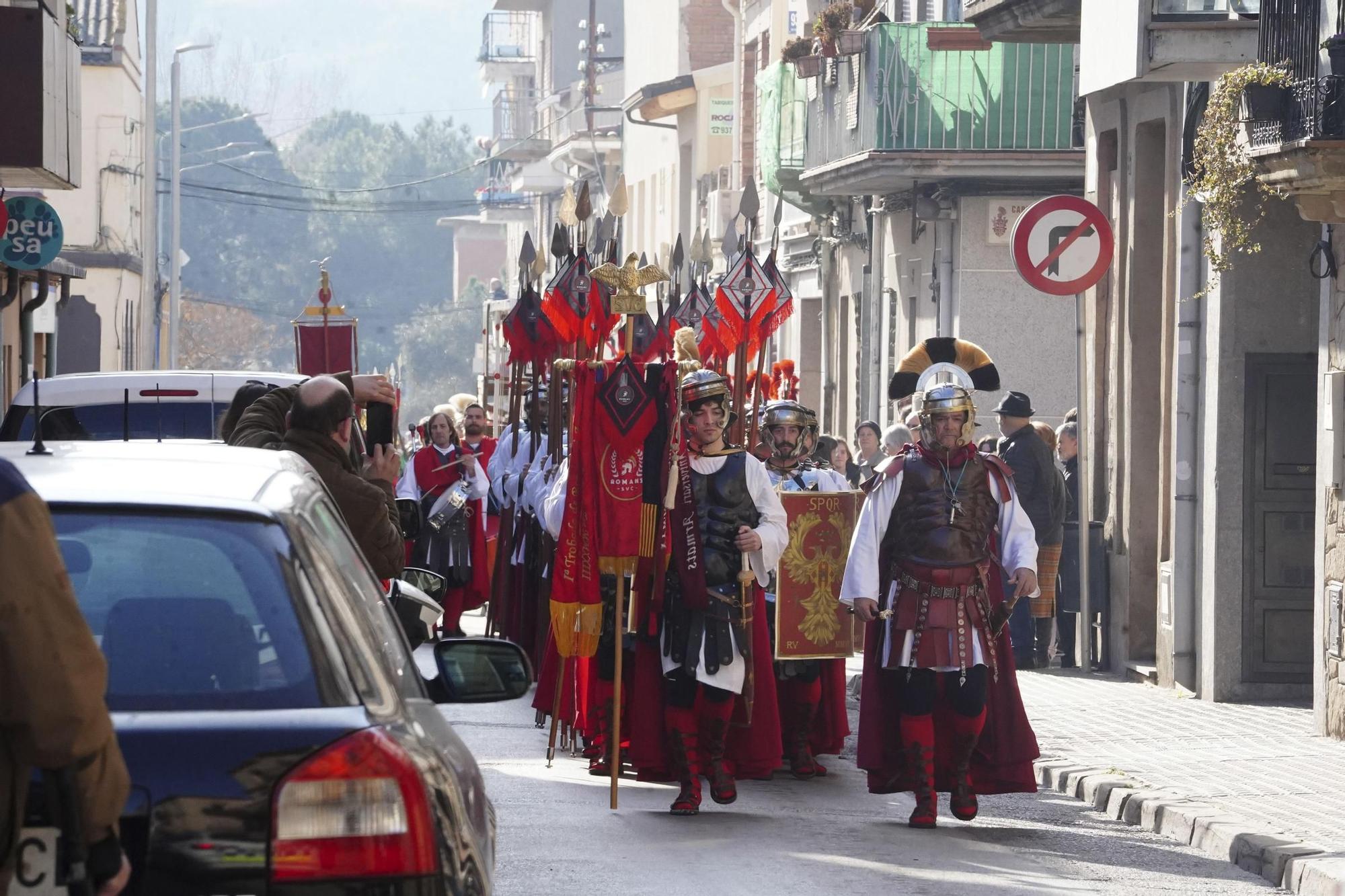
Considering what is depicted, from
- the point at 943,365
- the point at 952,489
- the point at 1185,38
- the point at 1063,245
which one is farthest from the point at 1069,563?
the point at 952,489

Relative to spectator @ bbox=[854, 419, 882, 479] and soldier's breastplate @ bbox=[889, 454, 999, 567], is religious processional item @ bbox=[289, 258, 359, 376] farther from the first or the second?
soldier's breastplate @ bbox=[889, 454, 999, 567]

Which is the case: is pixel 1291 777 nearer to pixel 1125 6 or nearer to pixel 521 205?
pixel 1125 6

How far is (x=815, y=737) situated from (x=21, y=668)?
8752 millimetres

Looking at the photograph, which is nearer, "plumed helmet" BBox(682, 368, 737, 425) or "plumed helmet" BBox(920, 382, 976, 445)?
"plumed helmet" BBox(920, 382, 976, 445)

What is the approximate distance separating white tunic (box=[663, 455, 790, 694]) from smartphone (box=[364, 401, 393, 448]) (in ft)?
4.99

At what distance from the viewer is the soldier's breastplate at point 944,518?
10086mm

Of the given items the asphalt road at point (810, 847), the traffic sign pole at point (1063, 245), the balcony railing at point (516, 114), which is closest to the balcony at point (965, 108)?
the traffic sign pole at point (1063, 245)

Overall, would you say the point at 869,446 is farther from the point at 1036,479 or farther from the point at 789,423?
the point at 789,423

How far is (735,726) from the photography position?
10.7 metres

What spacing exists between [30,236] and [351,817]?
1643 centimetres

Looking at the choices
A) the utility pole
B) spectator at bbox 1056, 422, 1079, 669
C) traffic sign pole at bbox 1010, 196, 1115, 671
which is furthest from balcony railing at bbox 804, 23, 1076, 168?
the utility pole

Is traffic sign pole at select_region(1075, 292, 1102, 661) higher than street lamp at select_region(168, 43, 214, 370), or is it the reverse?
street lamp at select_region(168, 43, 214, 370)

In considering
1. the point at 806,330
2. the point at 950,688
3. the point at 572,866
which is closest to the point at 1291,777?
the point at 950,688

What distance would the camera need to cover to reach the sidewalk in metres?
9.12
